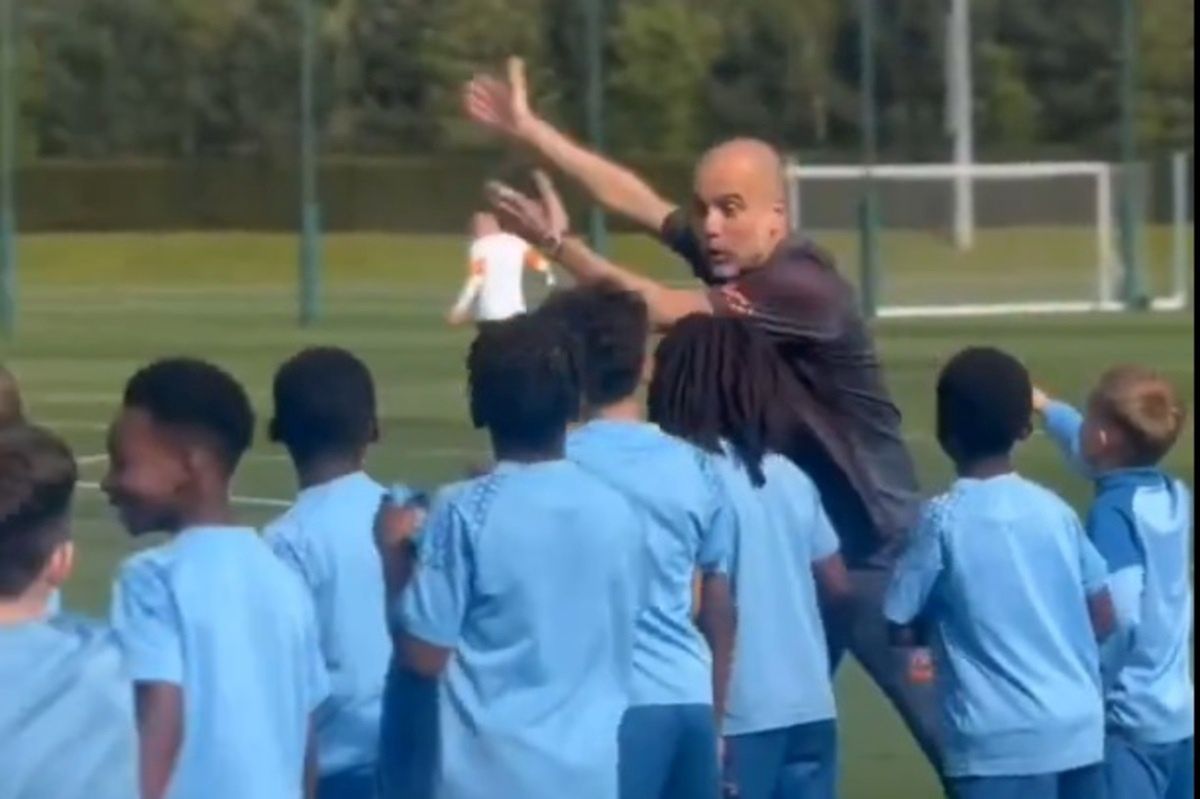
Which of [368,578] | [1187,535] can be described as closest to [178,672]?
[368,578]

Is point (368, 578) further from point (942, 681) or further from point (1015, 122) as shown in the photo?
point (1015, 122)

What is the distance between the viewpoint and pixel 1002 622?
255 inches

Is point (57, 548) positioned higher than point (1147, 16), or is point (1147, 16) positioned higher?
point (1147, 16)

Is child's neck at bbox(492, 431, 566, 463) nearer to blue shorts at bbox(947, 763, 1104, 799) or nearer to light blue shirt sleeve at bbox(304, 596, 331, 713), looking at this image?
light blue shirt sleeve at bbox(304, 596, 331, 713)

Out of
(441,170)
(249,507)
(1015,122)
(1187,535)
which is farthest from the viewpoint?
(1015,122)

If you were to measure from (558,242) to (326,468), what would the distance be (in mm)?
790

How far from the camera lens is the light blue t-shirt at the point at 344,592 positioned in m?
5.99

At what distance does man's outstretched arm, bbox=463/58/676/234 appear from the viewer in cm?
701

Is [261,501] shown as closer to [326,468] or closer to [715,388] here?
[715,388]

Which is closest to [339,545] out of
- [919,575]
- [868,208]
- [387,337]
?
[919,575]

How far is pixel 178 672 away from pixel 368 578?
0.96 m

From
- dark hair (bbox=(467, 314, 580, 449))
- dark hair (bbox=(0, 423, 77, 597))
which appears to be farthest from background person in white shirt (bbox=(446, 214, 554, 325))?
dark hair (bbox=(0, 423, 77, 597))

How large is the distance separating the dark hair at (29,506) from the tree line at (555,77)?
4592 cm

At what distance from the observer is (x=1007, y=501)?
21.4 ft
